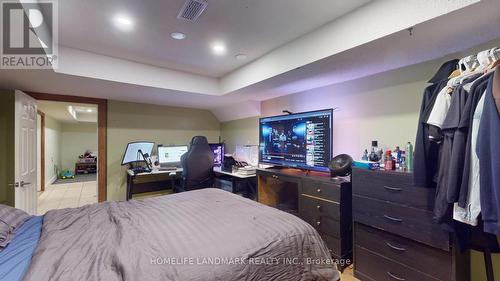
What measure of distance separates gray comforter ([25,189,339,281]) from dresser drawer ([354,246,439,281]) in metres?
0.76

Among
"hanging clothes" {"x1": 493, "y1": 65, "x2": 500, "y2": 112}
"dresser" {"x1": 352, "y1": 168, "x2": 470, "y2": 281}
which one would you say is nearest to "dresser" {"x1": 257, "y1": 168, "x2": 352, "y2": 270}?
"dresser" {"x1": 352, "y1": 168, "x2": 470, "y2": 281}

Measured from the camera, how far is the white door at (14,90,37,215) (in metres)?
2.51

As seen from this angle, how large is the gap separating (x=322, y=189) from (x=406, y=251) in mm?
794

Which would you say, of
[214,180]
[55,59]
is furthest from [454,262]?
[55,59]

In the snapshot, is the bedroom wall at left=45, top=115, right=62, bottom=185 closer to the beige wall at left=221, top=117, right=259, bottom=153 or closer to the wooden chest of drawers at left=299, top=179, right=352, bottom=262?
the beige wall at left=221, top=117, right=259, bottom=153

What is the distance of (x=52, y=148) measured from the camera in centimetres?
674

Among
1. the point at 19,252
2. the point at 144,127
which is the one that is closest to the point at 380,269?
the point at 19,252

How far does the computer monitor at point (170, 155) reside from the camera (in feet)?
13.6

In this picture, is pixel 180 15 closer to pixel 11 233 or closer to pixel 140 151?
pixel 11 233

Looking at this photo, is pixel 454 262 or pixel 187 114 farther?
pixel 187 114

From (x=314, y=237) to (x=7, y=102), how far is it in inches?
156

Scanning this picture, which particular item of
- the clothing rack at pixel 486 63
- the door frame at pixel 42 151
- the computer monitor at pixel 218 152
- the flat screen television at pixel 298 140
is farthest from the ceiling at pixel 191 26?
the door frame at pixel 42 151

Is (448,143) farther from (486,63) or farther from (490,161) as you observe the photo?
(486,63)

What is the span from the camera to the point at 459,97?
1.31 m
